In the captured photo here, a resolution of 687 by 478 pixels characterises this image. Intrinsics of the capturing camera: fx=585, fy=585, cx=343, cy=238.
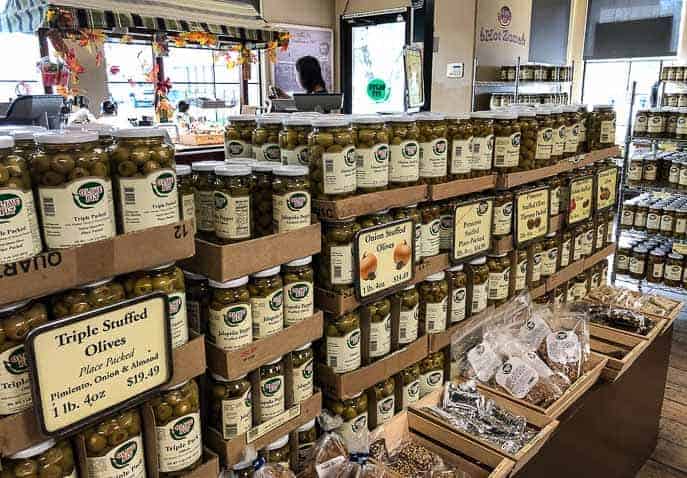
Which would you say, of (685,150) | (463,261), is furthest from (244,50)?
(463,261)

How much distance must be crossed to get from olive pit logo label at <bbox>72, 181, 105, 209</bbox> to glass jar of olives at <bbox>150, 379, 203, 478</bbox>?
42cm

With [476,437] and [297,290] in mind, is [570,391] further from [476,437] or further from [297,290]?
[297,290]

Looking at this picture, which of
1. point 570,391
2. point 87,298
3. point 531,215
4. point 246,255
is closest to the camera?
point 87,298

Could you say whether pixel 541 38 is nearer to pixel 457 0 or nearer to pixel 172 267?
pixel 457 0

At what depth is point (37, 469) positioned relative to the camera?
3.23 ft

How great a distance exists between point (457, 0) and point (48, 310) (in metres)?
6.25

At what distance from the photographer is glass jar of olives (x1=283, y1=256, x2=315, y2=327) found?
1.39 meters

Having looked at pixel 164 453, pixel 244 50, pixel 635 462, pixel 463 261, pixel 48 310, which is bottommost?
pixel 635 462

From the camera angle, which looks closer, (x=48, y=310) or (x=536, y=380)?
(x=48, y=310)

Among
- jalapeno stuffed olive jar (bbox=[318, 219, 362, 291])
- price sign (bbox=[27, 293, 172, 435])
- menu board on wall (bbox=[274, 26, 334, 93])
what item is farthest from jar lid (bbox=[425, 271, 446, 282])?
menu board on wall (bbox=[274, 26, 334, 93])

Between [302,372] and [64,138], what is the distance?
790 mm

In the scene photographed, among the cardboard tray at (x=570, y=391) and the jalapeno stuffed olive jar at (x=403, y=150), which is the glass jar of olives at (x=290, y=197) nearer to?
the jalapeno stuffed olive jar at (x=403, y=150)

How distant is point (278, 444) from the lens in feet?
4.78

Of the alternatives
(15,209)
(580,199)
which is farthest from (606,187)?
(15,209)
